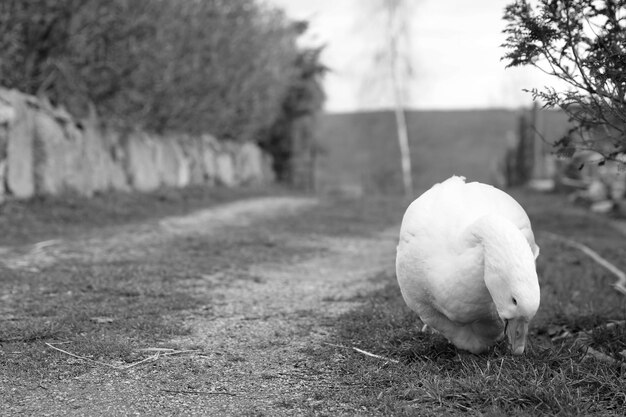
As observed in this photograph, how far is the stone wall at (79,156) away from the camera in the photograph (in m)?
8.73

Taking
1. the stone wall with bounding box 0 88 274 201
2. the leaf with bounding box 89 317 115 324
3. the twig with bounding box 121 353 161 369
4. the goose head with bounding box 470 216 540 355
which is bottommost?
the twig with bounding box 121 353 161 369

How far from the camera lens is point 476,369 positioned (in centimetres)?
337

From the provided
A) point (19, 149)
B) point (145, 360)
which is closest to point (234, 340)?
point (145, 360)

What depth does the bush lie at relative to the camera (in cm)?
969

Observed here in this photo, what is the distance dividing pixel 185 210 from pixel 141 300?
6.47 m

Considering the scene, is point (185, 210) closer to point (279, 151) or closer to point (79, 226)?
point (79, 226)

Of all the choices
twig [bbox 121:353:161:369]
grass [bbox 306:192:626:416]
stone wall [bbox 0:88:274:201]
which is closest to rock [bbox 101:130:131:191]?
stone wall [bbox 0:88:274:201]

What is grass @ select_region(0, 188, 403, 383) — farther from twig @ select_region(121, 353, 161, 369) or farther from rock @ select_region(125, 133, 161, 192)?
rock @ select_region(125, 133, 161, 192)

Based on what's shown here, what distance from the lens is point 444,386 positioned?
3.23m

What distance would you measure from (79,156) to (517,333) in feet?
28.6

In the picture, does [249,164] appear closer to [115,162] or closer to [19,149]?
[115,162]

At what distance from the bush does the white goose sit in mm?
7404

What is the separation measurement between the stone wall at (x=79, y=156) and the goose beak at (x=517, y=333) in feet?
23.8

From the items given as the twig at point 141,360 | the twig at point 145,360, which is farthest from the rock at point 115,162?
the twig at point 145,360
